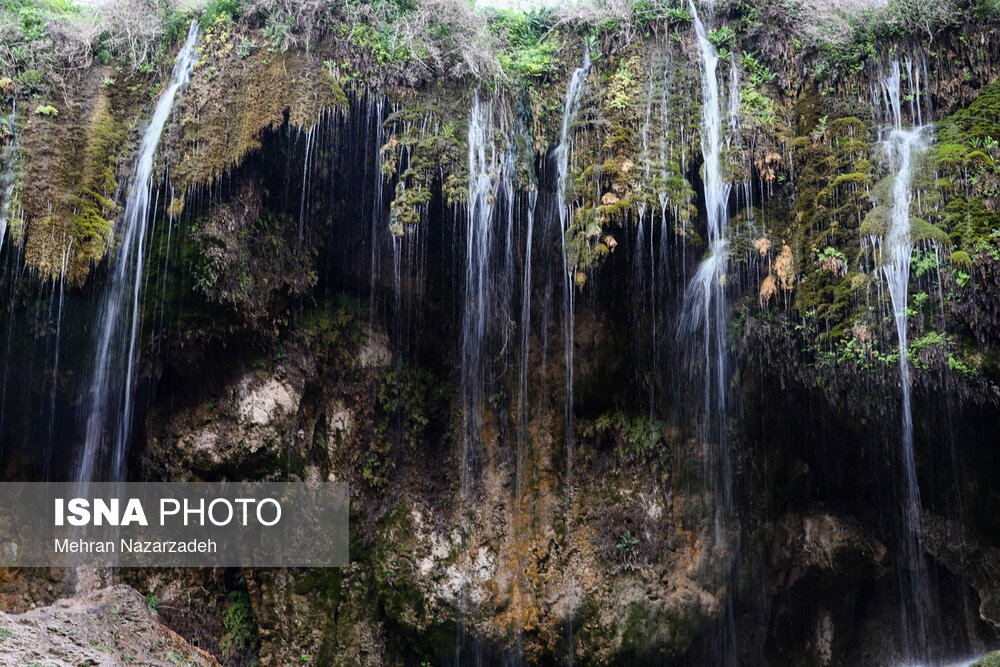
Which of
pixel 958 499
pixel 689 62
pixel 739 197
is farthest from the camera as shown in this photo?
pixel 689 62

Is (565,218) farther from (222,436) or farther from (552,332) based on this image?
(222,436)

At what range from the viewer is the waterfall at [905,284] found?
824 centimetres

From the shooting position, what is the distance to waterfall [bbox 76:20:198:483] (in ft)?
29.5

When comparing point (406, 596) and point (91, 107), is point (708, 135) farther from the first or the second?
point (91, 107)

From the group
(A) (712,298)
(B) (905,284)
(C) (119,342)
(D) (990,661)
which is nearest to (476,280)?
(A) (712,298)

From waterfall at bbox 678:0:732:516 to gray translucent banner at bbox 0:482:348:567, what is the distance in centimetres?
525

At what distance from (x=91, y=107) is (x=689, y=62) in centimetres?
785

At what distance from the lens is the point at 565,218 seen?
954 centimetres

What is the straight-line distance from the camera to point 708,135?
31.6 feet

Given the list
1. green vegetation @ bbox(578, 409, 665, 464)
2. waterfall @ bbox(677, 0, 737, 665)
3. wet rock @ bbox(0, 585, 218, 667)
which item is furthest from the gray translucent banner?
waterfall @ bbox(677, 0, 737, 665)

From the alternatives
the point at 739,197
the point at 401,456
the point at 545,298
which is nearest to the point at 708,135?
the point at 739,197

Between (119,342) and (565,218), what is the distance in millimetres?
5573

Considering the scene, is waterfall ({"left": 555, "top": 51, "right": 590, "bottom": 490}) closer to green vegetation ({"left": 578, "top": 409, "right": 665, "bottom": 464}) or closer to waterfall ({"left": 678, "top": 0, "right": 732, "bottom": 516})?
green vegetation ({"left": 578, "top": 409, "right": 665, "bottom": 464})

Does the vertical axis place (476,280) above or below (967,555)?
above
